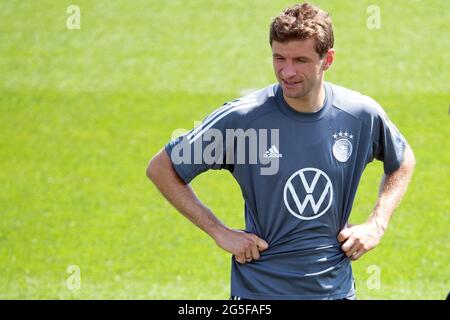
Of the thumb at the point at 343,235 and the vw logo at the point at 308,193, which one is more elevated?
the vw logo at the point at 308,193

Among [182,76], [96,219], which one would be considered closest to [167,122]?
[182,76]

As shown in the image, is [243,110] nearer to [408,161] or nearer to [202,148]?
[202,148]

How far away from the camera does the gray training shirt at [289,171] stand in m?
4.73

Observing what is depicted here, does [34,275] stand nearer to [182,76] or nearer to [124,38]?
[182,76]

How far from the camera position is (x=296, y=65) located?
Answer: 4.62 m

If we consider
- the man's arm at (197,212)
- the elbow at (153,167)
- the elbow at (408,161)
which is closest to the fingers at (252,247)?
the man's arm at (197,212)

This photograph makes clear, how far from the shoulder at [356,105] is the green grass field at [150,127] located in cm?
403

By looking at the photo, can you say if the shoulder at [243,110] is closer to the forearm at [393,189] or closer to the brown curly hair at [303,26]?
the brown curly hair at [303,26]

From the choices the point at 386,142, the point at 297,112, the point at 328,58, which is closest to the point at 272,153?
the point at 297,112

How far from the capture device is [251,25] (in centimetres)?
1631

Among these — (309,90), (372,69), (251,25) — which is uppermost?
(251,25)

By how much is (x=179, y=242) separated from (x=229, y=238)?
5.10 metres

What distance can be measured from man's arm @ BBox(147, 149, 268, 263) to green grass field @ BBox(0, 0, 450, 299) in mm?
3803

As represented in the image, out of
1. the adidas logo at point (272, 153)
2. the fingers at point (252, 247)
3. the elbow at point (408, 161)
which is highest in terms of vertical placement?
the adidas logo at point (272, 153)
